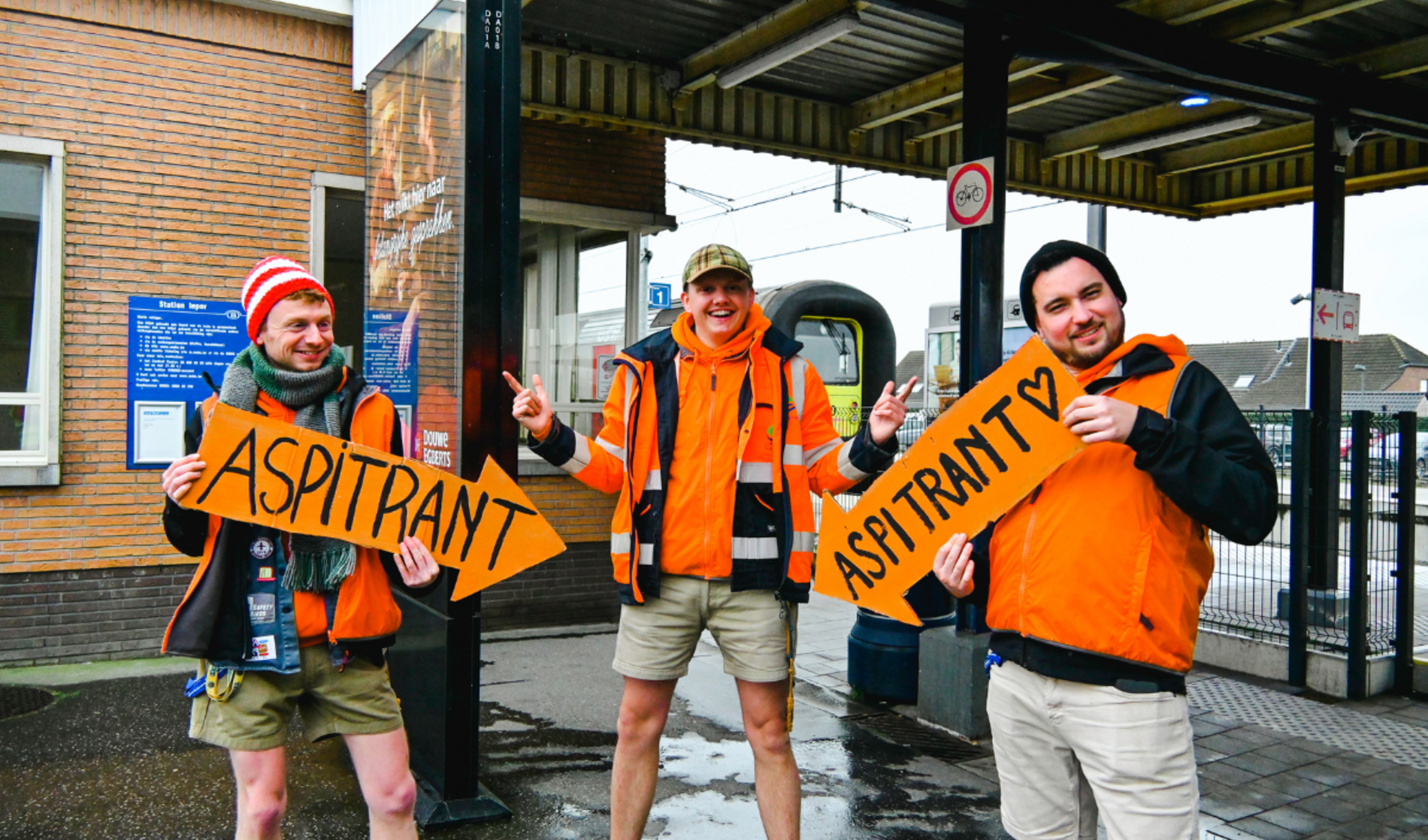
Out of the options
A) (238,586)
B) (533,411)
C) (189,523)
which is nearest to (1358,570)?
(533,411)

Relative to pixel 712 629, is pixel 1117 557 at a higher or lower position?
higher

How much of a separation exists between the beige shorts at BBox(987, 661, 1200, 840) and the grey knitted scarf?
1713mm

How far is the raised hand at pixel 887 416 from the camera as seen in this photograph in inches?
117

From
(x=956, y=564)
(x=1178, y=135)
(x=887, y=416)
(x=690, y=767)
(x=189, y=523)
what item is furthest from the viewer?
(x=1178, y=135)

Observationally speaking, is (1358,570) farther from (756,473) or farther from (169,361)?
(169,361)

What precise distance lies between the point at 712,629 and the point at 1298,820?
2.76m

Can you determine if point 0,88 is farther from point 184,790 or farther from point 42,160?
point 184,790

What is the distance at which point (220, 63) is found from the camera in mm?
6828

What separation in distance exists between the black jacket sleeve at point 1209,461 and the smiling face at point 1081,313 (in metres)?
0.19

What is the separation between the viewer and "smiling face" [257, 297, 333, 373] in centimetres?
276

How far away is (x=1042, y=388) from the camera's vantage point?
2.33m

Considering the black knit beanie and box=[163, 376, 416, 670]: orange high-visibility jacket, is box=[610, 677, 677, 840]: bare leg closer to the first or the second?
A: box=[163, 376, 416, 670]: orange high-visibility jacket

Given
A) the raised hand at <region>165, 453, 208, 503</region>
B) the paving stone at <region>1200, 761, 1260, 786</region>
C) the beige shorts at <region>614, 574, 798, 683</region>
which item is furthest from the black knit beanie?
the paving stone at <region>1200, 761, 1260, 786</region>

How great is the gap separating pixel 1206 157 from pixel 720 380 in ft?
27.1
